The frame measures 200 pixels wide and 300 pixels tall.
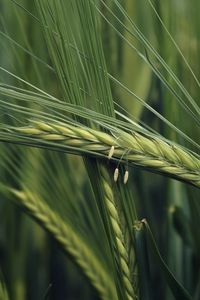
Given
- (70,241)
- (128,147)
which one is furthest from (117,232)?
(70,241)

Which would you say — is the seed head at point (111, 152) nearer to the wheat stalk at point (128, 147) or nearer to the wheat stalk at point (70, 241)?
the wheat stalk at point (128, 147)

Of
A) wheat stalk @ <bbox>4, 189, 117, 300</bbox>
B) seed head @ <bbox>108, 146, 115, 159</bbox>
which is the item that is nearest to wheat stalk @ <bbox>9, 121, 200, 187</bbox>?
seed head @ <bbox>108, 146, 115, 159</bbox>

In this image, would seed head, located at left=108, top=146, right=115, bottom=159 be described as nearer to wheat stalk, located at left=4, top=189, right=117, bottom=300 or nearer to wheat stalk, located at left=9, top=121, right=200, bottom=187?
wheat stalk, located at left=9, top=121, right=200, bottom=187

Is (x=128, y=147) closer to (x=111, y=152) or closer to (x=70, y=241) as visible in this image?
(x=111, y=152)

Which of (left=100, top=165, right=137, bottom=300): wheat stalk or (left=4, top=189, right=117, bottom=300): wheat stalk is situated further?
(left=4, top=189, right=117, bottom=300): wheat stalk

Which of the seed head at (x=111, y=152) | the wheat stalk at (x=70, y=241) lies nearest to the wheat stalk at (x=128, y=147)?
the seed head at (x=111, y=152)
